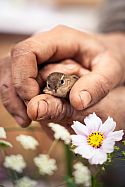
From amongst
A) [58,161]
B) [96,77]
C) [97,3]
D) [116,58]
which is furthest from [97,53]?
A: [97,3]

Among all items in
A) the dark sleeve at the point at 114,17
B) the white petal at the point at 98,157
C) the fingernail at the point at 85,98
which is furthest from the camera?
the dark sleeve at the point at 114,17

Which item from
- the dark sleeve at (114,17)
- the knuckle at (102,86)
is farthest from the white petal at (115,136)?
the dark sleeve at (114,17)

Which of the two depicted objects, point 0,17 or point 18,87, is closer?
point 18,87

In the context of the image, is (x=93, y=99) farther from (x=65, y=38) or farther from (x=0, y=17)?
(x=0, y=17)

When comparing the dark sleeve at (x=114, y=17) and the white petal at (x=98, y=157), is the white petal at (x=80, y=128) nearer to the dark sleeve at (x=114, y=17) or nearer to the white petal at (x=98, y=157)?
the white petal at (x=98, y=157)

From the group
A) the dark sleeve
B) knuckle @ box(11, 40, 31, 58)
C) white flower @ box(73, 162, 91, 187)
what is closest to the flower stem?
white flower @ box(73, 162, 91, 187)

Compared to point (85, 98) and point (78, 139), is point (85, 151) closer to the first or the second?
point (78, 139)
